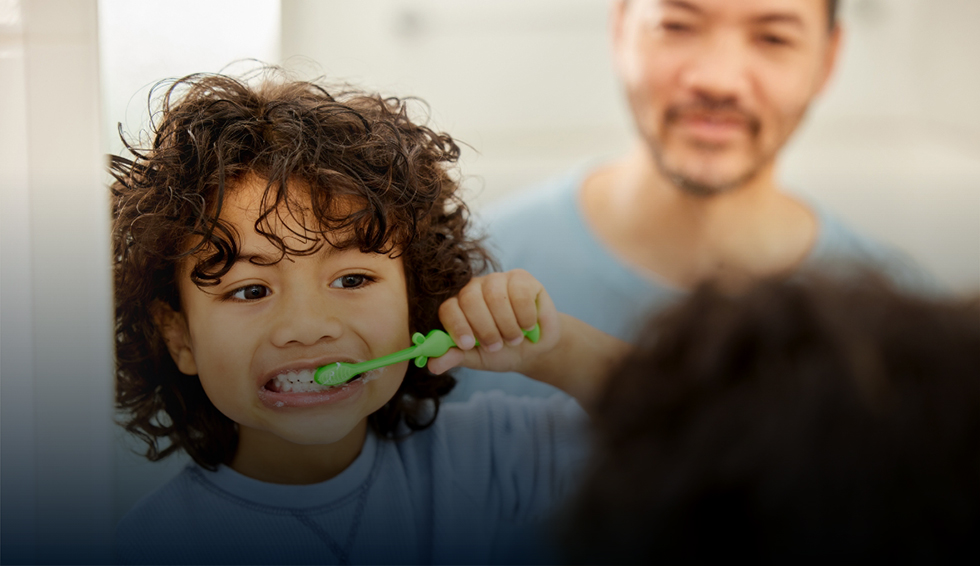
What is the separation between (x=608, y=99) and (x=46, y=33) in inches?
22.6

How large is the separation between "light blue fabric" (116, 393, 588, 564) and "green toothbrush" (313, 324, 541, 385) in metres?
0.11

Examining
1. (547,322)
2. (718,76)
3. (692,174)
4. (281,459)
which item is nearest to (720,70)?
(718,76)

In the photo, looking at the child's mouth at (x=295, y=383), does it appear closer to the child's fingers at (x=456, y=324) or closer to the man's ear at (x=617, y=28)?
the child's fingers at (x=456, y=324)

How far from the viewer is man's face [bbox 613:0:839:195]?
795 mm

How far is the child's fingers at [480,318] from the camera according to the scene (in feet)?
2.04

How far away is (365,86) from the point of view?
2.46 feet

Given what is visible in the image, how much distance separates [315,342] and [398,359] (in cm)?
7

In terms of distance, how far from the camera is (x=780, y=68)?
814mm

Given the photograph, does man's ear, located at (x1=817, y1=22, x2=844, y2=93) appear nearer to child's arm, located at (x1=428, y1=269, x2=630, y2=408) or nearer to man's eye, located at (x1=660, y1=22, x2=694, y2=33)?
man's eye, located at (x1=660, y1=22, x2=694, y2=33)

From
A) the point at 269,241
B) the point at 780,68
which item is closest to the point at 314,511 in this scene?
the point at 269,241

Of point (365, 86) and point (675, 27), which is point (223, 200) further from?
point (675, 27)

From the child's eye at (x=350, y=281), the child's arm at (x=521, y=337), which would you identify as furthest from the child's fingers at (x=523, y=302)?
the child's eye at (x=350, y=281)

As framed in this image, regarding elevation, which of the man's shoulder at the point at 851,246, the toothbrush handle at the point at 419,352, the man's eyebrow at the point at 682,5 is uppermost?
the man's eyebrow at the point at 682,5

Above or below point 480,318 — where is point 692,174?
above
